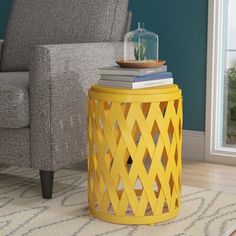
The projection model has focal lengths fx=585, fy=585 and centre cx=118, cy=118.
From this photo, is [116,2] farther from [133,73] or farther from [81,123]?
[133,73]

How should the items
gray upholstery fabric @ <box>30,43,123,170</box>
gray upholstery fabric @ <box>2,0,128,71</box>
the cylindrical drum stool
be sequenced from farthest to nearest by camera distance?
gray upholstery fabric @ <box>2,0,128,71</box> → gray upholstery fabric @ <box>30,43,123,170</box> → the cylindrical drum stool

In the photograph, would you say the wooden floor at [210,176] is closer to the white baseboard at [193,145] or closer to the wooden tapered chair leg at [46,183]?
the white baseboard at [193,145]

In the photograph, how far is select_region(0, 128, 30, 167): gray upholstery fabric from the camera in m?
2.44

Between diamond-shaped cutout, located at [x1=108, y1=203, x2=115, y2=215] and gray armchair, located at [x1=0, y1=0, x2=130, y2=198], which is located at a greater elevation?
gray armchair, located at [x1=0, y1=0, x2=130, y2=198]

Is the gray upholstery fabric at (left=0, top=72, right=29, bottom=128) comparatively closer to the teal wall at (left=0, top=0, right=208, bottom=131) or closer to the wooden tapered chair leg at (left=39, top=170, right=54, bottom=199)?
the wooden tapered chair leg at (left=39, top=170, right=54, bottom=199)

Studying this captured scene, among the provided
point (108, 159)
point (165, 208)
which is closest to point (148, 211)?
point (165, 208)

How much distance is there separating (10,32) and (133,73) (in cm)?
123

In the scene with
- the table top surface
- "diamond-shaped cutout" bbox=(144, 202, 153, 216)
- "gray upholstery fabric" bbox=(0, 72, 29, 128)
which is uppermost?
the table top surface

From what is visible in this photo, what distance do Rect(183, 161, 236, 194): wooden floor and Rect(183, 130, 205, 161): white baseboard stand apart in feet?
0.21

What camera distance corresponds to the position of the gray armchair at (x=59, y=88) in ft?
7.79

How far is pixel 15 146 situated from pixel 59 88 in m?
0.31

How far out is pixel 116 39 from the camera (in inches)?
A: 114

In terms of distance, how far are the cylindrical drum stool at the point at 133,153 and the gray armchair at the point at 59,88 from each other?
26 cm

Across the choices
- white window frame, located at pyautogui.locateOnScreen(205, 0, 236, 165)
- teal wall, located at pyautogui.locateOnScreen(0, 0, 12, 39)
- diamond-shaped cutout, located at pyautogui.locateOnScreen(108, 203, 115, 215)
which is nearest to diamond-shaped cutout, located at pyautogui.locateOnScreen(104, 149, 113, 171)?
diamond-shaped cutout, located at pyautogui.locateOnScreen(108, 203, 115, 215)
